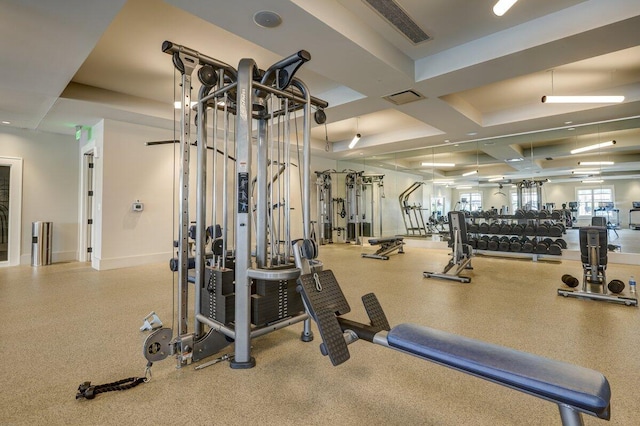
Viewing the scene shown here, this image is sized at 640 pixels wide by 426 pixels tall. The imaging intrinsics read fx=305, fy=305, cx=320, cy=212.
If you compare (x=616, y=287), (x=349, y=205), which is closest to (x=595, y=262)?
(x=616, y=287)

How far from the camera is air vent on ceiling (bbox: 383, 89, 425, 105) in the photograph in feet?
14.4

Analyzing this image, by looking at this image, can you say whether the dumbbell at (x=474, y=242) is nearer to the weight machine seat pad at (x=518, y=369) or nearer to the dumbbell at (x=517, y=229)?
the dumbbell at (x=517, y=229)

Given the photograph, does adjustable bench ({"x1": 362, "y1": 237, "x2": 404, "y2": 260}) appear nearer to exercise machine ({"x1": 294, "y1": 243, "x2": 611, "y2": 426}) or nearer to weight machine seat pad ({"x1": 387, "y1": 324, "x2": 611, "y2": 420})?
exercise machine ({"x1": 294, "y1": 243, "x2": 611, "y2": 426})

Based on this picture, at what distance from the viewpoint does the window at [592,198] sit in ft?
21.9

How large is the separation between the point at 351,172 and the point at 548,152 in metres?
4.99

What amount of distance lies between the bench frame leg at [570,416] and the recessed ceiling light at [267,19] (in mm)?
3058

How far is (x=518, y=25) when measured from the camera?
10.5 ft

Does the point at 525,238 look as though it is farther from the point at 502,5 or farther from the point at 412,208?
the point at 502,5

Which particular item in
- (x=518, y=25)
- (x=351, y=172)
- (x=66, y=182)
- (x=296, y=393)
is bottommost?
(x=296, y=393)

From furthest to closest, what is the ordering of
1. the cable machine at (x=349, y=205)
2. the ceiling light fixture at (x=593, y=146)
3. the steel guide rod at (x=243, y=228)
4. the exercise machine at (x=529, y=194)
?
the cable machine at (x=349, y=205) < the exercise machine at (x=529, y=194) < the ceiling light fixture at (x=593, y=146) < the steel guide rod at (x=243, y=228)

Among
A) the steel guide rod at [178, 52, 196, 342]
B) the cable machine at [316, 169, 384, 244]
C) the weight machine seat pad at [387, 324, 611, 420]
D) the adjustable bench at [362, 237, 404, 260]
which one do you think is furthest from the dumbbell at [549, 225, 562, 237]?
the steel guide rod at [178, 52, 196, 342]

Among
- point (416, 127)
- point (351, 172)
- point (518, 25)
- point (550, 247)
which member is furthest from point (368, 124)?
point (550, 247)

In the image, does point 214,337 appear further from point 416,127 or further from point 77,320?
point 416,127

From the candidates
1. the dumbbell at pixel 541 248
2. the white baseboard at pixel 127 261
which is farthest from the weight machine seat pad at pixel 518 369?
the dumbbell at pixel 541 248
